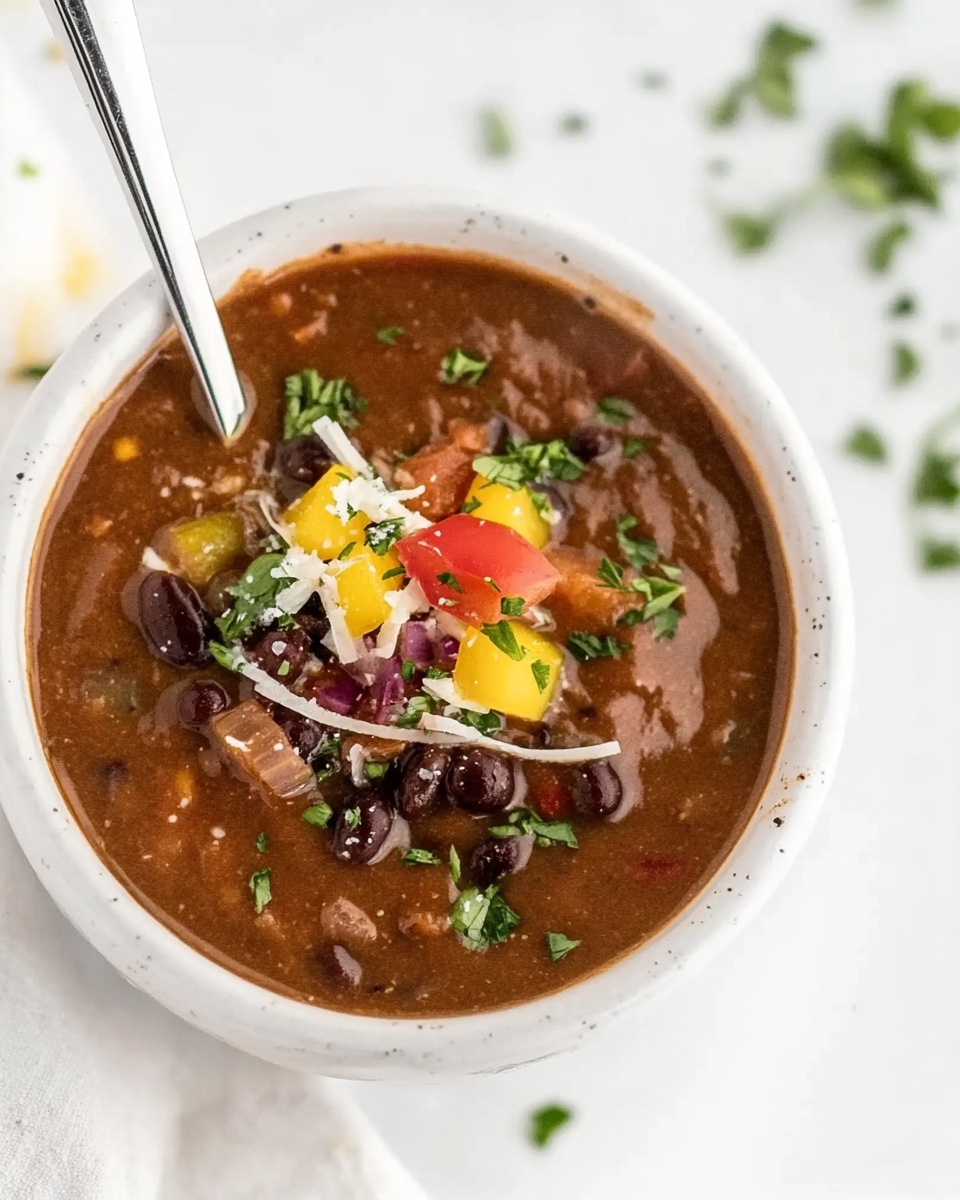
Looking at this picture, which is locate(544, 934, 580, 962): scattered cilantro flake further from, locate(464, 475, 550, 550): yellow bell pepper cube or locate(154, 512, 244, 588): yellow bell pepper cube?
locate(154, 512, 244, 588): yellow bell pepper cube

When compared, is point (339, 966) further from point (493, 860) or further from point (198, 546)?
point (198, 546)

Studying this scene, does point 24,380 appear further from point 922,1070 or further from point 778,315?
point 922,1070

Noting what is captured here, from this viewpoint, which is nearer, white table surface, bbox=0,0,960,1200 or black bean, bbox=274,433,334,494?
black bean, bbox=274,433,334,494

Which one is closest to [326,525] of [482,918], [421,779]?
[421,779]

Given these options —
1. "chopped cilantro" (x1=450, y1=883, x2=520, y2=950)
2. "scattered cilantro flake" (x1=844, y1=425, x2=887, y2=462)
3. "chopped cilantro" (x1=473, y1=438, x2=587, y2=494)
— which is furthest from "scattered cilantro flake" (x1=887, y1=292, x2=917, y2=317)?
"chopped cilantro" (x1=450, y1=883, x2=520, y2=950)

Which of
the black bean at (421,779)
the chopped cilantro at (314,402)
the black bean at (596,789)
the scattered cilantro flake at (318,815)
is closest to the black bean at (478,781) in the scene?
the black bean at (421,779)

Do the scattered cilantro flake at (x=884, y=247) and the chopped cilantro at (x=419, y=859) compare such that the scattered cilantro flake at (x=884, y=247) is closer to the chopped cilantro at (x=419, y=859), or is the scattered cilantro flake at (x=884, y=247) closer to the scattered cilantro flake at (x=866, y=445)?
the scattered cilantro flake at (x=866, y=445)

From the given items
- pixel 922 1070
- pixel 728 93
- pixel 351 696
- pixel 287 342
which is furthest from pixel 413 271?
pixel 922 1070
